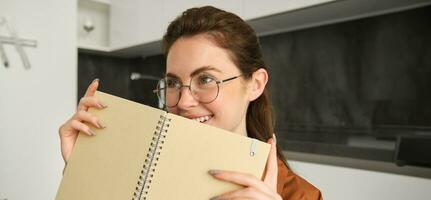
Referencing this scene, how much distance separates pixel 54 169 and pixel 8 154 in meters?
0.27

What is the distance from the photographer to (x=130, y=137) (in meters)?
0.58

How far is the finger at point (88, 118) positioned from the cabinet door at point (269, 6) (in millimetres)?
1044

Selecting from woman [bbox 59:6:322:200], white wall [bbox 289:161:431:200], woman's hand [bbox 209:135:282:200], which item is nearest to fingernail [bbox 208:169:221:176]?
woman's hand [bbox 209:135:282:200]

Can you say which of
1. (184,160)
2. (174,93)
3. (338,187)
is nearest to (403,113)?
(338,187)

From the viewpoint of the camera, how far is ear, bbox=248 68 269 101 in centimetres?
84

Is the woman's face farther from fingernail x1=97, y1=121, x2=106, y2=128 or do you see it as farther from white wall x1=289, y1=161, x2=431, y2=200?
white wall x1=289, y1=161, x2=431, y2=200

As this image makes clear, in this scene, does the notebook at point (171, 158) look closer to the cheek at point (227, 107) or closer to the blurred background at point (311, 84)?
the cheek at point (227, 107)

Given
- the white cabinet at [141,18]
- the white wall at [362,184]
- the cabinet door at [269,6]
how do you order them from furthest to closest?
the white cabinet at [141,18], the cabinet door at [269,6], the white wall at [362,184]

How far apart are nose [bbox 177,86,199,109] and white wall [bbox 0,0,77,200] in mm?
1557

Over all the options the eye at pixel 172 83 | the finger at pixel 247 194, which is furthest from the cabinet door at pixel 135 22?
the finger at pixel 247 194

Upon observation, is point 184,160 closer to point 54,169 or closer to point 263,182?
point 263,182

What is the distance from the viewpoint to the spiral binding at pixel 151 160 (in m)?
0.55

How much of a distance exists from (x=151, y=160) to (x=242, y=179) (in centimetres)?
15

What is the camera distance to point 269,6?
1.53 metres
